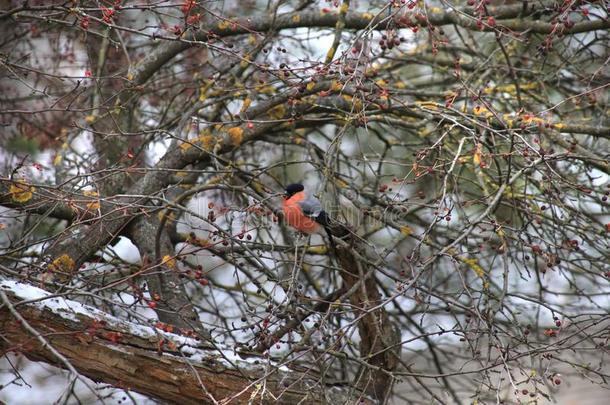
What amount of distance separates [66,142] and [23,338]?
2.08 meters

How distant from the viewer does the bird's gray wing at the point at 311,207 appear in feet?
13.6

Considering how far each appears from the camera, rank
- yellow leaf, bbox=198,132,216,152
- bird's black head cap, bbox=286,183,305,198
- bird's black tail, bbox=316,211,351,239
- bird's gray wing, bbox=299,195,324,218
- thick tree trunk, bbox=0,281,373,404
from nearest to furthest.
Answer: thick tree trunk, bbox=0,281,373,404, bird's black tail, bbox=316,211,351,239, bird's gray wing, bbox=299,195,324,218, bird's black head cap, bbox=286,183,305,198, yellow leaf, bbox=198,132,216,152

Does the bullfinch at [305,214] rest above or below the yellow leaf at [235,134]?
below

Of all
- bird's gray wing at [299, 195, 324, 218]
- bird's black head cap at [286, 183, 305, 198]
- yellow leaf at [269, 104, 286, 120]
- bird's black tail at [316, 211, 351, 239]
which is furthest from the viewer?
yellow leaf at [269, 104, 286, 120]

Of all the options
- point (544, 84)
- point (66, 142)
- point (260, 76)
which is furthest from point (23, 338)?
point (544, 84)

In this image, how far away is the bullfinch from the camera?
13.5ft

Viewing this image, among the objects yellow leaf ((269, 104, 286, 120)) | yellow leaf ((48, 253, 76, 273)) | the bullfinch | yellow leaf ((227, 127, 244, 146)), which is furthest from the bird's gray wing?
yellow leaf ((48, 253, 76, 273))

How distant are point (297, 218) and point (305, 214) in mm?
75

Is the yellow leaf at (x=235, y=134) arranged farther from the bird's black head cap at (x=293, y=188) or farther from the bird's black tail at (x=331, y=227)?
the bird's black tail at (x=331, y=227)

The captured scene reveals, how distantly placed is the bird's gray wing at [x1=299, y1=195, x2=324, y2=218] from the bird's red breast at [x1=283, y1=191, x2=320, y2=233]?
0.07ft

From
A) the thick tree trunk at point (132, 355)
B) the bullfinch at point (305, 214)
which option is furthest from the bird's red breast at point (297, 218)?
the thick tree trunk at point (132, 355)

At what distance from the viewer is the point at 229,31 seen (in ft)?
16.7

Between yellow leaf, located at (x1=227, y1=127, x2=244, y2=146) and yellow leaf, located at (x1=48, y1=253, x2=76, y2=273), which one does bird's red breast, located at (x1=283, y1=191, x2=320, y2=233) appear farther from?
yellow leaf, located at (x1=48, y1=253, x2=76, y2=273)

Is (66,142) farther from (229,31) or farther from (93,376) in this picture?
(93,376)
